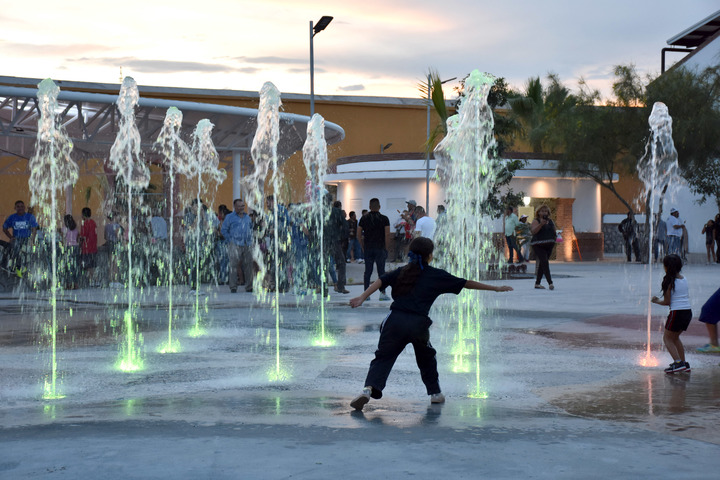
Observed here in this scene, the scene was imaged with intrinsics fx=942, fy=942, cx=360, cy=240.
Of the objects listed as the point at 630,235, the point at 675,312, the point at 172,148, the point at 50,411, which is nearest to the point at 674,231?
the point at 630,235

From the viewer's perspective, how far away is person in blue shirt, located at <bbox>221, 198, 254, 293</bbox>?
59.5ft

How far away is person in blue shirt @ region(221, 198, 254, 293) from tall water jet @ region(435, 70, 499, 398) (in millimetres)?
4163

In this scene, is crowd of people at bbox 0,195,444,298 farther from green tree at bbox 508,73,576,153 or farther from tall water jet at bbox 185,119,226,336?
green tree at bbox 508,73,576,153

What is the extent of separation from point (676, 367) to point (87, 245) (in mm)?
14449

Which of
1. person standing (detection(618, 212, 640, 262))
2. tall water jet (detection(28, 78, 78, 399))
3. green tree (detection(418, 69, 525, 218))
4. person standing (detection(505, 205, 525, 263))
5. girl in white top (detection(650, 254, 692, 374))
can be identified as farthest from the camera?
person standing (detection(618, 212, 640, 262))

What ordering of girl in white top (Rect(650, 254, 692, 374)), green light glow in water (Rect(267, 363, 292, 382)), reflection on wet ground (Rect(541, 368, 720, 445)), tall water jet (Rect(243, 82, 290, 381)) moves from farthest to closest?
tall water jet (Rect(243, 82, 290, 381))
girl in white top (Rect(650, 254, 692, 374))
green light glow in water (Rect(267, 363, 292, 382))
reflection on wet ground (Rect(541, 368, 720, 445))

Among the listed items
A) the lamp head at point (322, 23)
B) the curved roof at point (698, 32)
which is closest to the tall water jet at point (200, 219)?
the lamp head at point (322, 23)

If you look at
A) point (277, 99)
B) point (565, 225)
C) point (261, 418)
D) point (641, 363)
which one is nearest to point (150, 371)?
point (261, 418)

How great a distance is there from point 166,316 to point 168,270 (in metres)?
8.05

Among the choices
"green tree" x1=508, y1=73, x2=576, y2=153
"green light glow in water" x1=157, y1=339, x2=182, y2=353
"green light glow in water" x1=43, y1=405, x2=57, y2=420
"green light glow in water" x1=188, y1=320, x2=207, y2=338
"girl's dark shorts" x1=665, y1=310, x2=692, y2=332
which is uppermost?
"green tree" x1=508, y1=73, x2=576, y2=153

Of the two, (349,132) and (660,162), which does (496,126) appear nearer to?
(660,162)

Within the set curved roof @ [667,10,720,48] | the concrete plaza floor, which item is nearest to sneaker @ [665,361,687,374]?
the concrete plaza floor

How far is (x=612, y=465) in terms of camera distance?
4.95 meters

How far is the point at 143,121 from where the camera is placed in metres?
26.0
